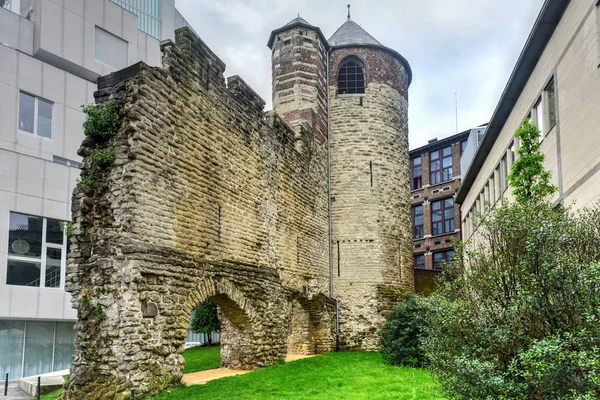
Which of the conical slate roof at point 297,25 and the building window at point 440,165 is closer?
the conical slate roof at point 297,25

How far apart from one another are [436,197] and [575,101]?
27.7m

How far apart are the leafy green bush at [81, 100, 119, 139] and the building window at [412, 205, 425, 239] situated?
3167 centimetres

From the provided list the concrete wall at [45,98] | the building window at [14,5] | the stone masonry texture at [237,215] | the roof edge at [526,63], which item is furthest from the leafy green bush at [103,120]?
the building window at [14,5]

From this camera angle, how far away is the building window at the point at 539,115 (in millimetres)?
14602

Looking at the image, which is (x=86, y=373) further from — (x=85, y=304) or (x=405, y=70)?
(x=405, y=70)

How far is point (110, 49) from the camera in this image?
25.1m

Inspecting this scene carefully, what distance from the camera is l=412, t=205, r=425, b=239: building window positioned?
40469mm

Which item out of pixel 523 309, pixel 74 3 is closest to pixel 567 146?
pixel 523 309

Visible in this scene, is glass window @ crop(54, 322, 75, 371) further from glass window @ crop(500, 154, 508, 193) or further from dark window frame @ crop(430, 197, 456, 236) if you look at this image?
dark window frame @ crop(430, 197, 456, 236)

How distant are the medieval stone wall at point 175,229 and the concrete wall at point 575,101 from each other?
7376 millimetres

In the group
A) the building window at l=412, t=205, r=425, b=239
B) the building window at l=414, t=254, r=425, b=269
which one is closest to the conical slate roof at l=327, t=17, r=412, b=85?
the building window at l=412, t=205, r=425, b=239

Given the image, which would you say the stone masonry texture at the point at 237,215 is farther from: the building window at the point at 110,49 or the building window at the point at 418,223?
the building window at the point at 418,223

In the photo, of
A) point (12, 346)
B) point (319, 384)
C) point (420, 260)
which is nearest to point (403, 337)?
point (319, 384)

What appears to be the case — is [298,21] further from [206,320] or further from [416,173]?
[416,173]
